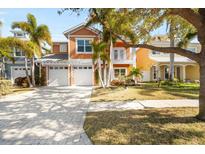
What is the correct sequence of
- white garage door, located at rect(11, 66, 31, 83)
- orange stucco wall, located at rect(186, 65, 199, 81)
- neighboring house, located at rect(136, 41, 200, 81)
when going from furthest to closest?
orange stucco wall, located at rect(186, 65, 199, 81)
neighboring house, located at rect(136, 41, 200, 81)
white garage door, located at rect(11, 66, 31, 83)

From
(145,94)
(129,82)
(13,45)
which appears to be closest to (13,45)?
(13,45)

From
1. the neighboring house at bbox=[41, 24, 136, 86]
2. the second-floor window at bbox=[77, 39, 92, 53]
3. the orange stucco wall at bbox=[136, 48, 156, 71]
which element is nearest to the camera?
the neighboring house at bbox=[41, 24, 136, 86]

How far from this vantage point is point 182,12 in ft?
22.1

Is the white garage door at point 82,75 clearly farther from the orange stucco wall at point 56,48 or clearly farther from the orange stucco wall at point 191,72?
the orange stucco wall at point 191,72

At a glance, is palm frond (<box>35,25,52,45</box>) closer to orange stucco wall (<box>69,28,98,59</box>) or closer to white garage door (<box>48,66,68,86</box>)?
orange stucco wall (<box>69,28,98,59</box>)

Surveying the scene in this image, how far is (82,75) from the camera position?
2411 cm

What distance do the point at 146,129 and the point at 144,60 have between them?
88.2 ft

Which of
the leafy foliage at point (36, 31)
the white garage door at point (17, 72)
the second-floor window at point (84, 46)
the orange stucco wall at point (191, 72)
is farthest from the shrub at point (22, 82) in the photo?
the orange stucco wall at point (191, 72)

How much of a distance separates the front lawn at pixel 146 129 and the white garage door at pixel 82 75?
16.3m

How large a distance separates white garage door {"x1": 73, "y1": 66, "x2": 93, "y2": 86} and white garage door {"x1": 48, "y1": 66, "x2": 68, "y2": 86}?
119 cm

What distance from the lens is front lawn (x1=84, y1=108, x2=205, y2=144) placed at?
5234 mm

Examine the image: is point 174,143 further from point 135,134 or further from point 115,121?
point 115,121

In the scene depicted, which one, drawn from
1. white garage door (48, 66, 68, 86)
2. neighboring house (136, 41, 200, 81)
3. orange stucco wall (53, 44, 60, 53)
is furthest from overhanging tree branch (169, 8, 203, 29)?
orange stucco wall (53, 44, 60, 53)

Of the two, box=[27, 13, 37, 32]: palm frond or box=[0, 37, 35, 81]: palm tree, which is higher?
box=[27, 13, 37, 32]: palm frond
